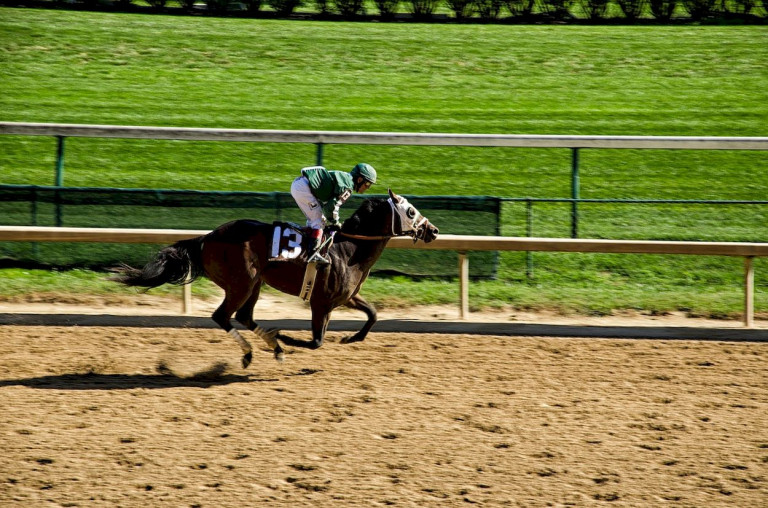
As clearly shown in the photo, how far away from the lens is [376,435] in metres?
6.79

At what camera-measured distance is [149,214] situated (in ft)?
37.1

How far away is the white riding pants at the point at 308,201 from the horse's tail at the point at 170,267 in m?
0.96

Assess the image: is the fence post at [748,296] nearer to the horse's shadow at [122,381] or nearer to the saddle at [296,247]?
the saddle at [296,247]

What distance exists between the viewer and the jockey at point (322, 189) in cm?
818

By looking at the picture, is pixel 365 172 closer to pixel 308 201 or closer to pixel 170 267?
pixel 308 201

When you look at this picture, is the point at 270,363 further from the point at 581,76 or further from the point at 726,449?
the point at 581,76

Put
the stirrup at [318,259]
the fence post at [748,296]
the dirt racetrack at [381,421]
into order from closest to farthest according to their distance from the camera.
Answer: the dirt racetrack at [381,421] < the stirrup at [318,259] < the fence post at [748,296]

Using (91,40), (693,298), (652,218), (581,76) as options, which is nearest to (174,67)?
(91,40)

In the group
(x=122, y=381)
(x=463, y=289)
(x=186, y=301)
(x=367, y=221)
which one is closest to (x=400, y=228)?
(x=367, y=221)

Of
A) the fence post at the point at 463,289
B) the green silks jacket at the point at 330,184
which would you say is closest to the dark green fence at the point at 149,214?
the fence post at the point at 463,289

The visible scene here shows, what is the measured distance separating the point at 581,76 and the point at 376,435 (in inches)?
537

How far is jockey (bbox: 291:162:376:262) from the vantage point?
322 inches

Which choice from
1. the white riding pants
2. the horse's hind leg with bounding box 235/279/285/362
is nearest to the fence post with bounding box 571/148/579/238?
the white riding pants

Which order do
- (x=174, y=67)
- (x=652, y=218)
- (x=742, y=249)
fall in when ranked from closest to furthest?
(x=742, y=249) < (x=652, y=218) < (x=174, y=67)
